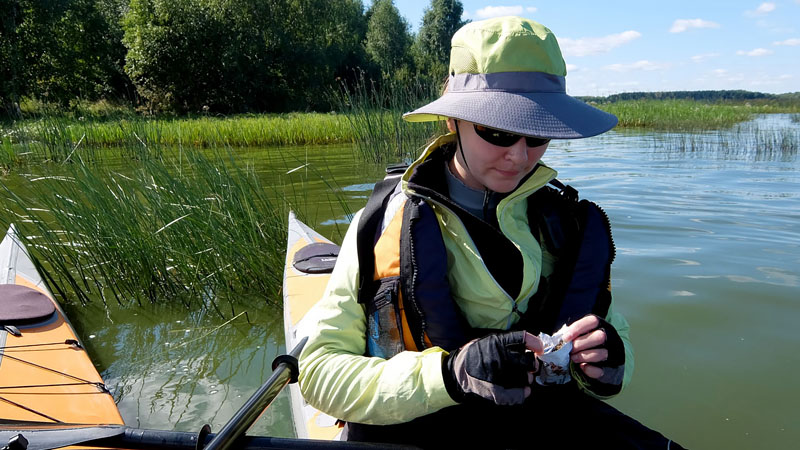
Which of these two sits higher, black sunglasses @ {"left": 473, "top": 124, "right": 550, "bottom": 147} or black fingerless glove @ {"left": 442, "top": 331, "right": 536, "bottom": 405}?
black sunglasses @ {"left": 473, "top": 124, "right": 550, "bottom": 147}

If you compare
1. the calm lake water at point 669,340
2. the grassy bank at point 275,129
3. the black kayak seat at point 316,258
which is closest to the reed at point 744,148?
the grassy bank at point 275,129

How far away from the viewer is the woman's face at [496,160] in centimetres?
148

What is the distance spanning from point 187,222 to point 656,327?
3282mm

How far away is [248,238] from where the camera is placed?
4.07m

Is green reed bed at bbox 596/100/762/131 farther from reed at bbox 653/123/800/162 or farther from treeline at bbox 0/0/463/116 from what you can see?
treeline at bbox 0/0/463/116

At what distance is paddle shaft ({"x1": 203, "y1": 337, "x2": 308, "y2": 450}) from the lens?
1.41 meters

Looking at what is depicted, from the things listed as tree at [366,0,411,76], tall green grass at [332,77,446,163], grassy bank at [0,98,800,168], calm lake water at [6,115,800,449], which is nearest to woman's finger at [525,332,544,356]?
grassy bank at [0,98,800,168]

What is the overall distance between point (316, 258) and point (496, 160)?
7.95ft

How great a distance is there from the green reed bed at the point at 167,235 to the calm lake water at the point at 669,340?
20 centimetres

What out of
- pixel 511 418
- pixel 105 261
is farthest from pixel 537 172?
pixel 105 261

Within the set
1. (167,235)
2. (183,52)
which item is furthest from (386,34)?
(167,235)

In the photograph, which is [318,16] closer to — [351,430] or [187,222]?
[187,222]

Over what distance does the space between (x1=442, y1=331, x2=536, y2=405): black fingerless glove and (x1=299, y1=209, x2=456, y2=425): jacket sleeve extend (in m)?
0.06

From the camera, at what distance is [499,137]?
4.83 ft
